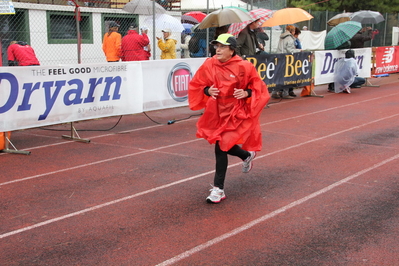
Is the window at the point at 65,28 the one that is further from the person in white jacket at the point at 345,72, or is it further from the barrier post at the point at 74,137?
the barrier post at the point at 74,137

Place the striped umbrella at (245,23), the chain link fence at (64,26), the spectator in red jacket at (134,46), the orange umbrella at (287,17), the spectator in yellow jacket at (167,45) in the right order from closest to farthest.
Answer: the spectator in red jacket at (134,46), the striped umbrella at (245,23), the spectator in yellow jacket at (167,45), the orange umbrella at (287,17), the chain link fence at (64,26)

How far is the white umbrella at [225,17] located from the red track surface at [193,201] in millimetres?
3562

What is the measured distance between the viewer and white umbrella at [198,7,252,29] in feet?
41.9

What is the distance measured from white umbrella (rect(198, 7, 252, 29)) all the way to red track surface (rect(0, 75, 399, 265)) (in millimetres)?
3562

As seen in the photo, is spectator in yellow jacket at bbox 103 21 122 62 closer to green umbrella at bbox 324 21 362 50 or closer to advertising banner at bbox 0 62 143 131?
advertising banner at bbox 0 62 143 131

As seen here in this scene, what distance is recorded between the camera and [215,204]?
6004 mm

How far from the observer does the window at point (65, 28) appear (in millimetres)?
18734

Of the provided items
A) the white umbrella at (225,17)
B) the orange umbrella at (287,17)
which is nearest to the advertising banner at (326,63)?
the orange umbrella at (287,17)

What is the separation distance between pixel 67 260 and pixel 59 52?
15.1 metres

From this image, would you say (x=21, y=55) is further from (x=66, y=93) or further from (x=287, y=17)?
(x=287, y=17)

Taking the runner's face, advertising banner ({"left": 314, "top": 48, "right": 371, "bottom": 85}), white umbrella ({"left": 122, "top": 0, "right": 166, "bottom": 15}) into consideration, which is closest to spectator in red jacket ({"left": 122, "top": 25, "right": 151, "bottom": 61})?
white umbrella ({"left": 122, "top": 0, "right": 166, "bottom": 15})

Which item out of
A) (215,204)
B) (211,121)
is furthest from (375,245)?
(211,121)

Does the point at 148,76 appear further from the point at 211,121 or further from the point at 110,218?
the point at 110,218

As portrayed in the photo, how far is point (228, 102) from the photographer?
6.00 meters
